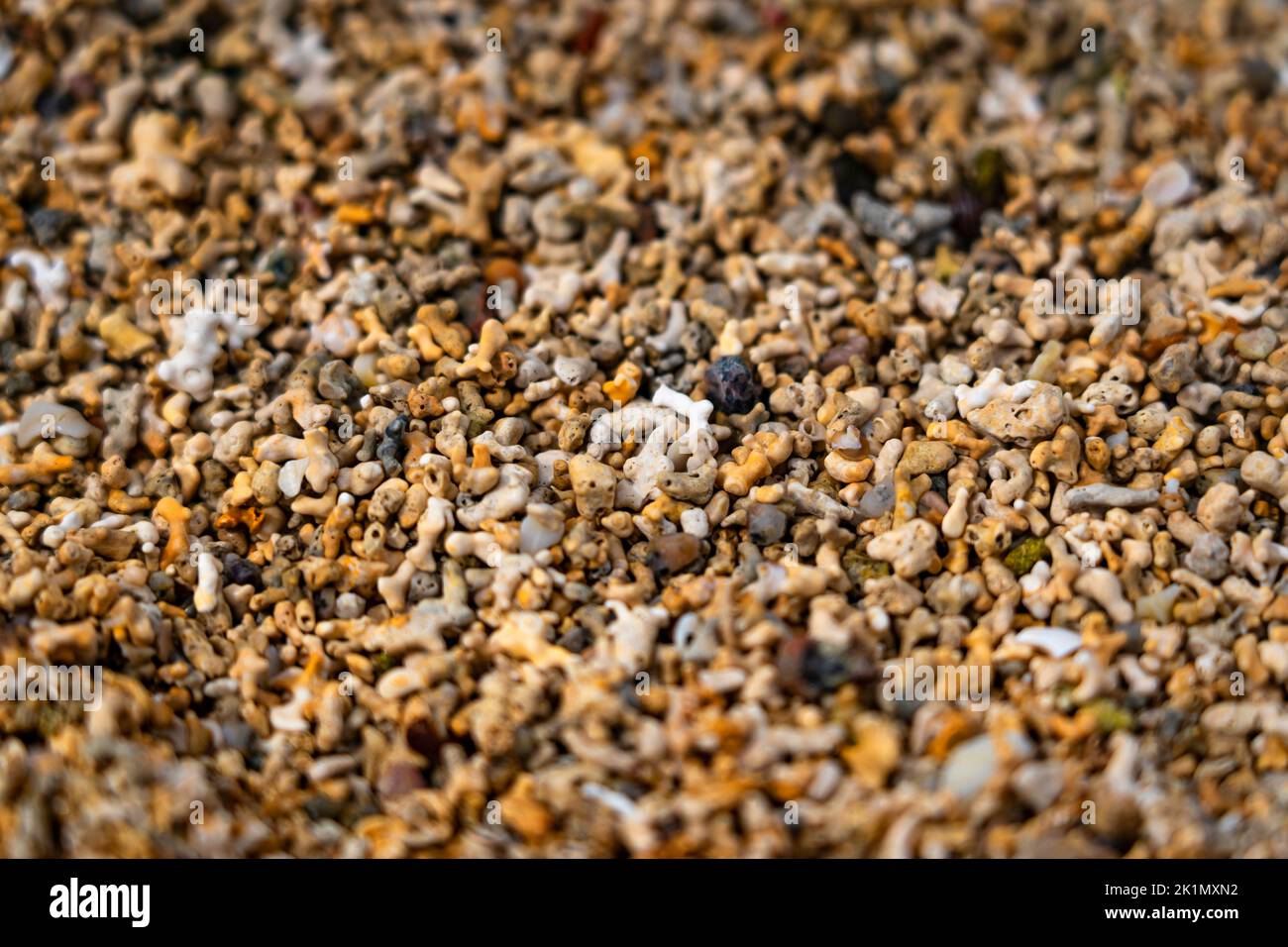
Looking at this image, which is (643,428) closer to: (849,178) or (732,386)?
(732,386)

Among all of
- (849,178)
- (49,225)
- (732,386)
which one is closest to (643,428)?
(732,386)

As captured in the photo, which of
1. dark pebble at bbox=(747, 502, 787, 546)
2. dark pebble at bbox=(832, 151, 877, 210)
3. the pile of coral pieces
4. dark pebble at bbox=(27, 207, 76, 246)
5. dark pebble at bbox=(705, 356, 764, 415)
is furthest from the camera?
dark pebble at bbox=(832, 151, 877, 210)

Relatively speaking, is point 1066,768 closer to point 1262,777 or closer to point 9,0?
point 1262,777

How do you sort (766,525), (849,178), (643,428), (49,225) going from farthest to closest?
1. (849,178)
2. (49,225)
3. (643,428)
4. (766,525)

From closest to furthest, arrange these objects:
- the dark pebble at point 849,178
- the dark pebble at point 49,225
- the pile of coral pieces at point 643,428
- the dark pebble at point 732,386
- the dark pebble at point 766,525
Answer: the pile of coral pieces at point 643,428 → the dark pebble at point 766,525 → the dark pebble at point 732,386 → the dark pebble at point 49,225 → the dark pebble at point 849,178

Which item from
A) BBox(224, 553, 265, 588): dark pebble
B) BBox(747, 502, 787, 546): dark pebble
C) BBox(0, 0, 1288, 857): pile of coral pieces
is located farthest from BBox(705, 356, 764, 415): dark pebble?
BBox(224, 553, 265, 588): dark pebble

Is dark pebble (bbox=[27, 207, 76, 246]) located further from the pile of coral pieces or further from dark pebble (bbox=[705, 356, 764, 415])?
dark pebble (bbox=[705, 356, 764, 415])

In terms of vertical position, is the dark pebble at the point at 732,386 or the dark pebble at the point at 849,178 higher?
the dark pebble at the point at 849,178

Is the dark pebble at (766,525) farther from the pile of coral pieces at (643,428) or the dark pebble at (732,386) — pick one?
the dark pebble at (732,386)

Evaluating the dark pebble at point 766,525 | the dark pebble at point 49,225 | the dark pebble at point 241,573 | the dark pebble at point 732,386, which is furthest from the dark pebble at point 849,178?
the dark pebble at point 49,225
